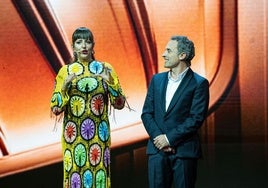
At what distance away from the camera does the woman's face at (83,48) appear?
3.37 m

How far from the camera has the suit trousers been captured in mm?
3258

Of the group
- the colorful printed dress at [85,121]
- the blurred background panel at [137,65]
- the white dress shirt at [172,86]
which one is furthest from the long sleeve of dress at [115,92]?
the blurred background panel at [137,65]

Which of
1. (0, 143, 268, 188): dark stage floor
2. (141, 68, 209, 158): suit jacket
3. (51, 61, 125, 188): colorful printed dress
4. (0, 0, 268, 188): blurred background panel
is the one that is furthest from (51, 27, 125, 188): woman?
(0, 143, 268, 188): dark stage floor

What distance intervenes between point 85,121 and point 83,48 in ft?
1.34

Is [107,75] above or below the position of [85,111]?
above

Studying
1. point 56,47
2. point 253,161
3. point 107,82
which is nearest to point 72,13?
point 56,47

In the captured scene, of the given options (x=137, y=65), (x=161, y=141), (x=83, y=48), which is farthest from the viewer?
(x=137, y=65)

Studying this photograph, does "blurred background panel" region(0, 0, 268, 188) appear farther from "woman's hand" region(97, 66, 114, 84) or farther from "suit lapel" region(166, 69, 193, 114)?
"suit lapel" region(166, 69, 193, 114)

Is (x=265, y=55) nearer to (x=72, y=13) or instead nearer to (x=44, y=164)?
(x=72, y=13)

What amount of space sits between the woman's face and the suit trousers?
0.67 meters

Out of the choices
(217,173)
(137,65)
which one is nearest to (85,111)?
(137,65)

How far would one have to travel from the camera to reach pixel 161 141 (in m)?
3.28

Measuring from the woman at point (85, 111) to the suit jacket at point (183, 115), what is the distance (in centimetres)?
26

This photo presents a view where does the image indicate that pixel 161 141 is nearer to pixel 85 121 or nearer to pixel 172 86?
pixel 172 86
